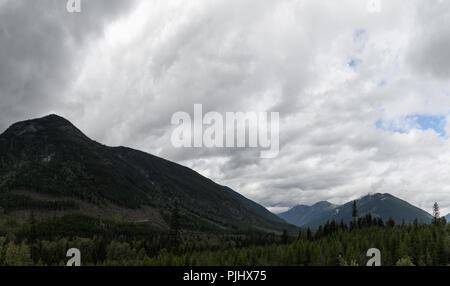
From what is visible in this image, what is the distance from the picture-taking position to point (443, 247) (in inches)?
5079

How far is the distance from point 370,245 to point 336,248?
15470mm
